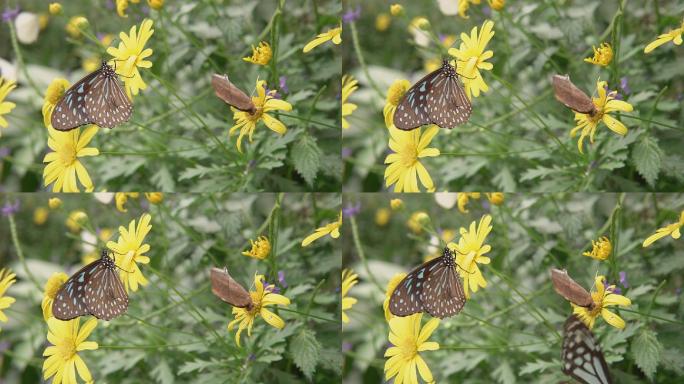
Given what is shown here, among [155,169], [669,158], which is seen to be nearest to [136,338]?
[155,169]

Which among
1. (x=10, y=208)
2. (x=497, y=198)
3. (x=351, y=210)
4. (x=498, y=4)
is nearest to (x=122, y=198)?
(x=10, y=208)

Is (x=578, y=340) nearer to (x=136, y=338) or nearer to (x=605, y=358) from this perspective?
(x=605, y=358)

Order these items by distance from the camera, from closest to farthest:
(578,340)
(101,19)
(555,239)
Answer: (578,340) < (555,239) < (101,19)

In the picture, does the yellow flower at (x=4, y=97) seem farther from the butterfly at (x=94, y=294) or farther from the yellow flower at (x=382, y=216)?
the yellow flower at (x=382, y=216)

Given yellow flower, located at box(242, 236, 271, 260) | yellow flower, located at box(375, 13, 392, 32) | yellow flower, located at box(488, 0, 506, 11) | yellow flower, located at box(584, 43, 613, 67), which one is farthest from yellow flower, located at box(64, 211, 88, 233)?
yellow flower, located at box(584, 43, 613, 67)

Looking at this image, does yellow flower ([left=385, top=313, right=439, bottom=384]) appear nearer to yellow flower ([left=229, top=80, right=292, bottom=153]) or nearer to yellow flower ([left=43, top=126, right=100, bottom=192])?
yellow flower ([left=229, top=80, right=292, bottom=153])
